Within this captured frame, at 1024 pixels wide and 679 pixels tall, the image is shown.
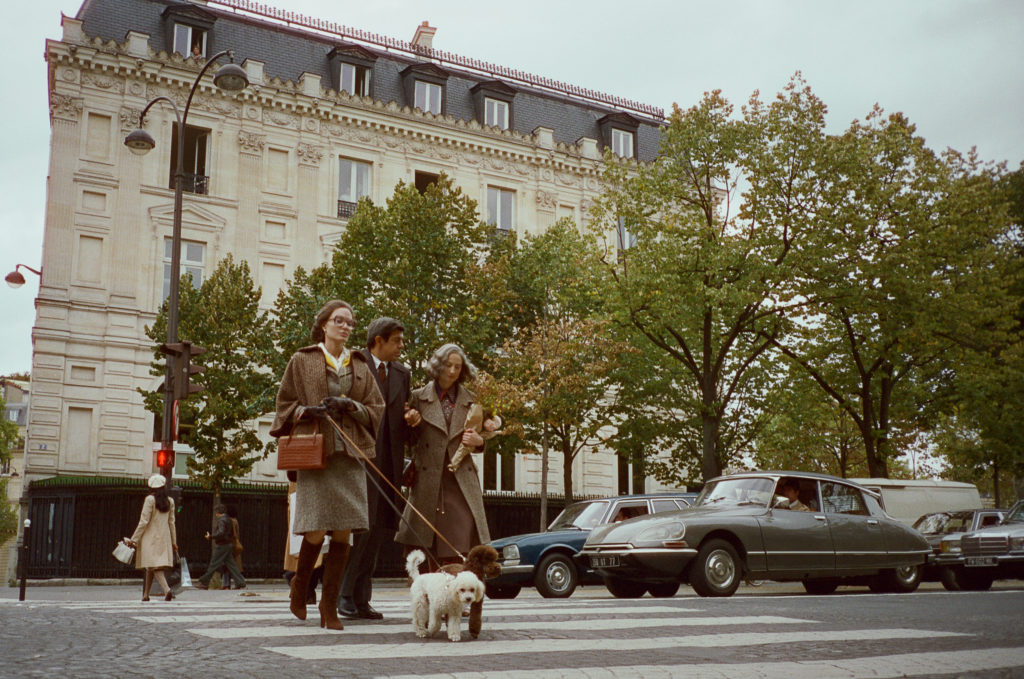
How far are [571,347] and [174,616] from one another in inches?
837

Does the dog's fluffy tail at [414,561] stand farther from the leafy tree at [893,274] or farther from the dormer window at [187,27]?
the dormer window at [187,27]

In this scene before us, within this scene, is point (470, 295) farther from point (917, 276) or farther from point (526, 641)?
point (526, 641)

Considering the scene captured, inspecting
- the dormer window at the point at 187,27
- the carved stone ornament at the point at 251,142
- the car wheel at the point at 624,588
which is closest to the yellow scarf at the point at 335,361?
the car wheel at the point at 624,588

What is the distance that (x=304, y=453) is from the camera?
242 inches

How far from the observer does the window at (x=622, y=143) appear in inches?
1722

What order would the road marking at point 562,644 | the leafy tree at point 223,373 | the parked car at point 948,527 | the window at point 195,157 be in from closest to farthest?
the road marking at point 562,644 → the parked car at point 948,527 → the leafy tree at point 223,373 → the window at point 195,157

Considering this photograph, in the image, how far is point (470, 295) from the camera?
28.2 metres

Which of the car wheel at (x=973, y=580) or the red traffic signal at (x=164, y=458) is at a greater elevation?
the red traffic signal at (x=164, y=458)

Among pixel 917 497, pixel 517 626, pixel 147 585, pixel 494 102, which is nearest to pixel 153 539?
pixel 147 585

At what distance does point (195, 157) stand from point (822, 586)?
1019 inches

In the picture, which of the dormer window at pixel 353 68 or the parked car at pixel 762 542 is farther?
the dormer window at pixel 353 68

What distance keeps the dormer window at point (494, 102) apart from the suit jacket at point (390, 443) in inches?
1326

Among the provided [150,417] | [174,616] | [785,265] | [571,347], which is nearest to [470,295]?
[571,347]

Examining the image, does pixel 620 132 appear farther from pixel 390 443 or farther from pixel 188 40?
pixel 390 443
